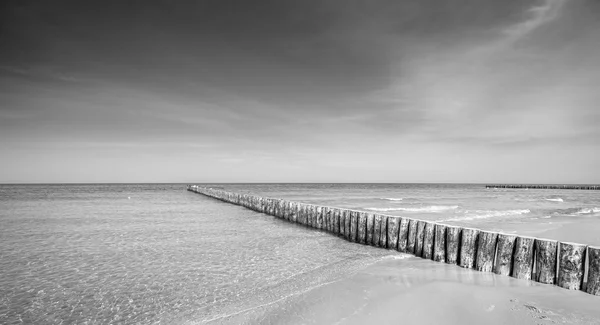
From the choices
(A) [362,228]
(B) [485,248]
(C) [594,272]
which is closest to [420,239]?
(B) [485,248]

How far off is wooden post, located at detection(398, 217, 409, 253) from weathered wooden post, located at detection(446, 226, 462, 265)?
141 cm

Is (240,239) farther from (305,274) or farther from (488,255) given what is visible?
(488,255)

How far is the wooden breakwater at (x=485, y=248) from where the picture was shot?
5.41 meters

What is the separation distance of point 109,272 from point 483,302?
24.5 ft

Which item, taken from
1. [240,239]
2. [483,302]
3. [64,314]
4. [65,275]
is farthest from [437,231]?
[65,275]

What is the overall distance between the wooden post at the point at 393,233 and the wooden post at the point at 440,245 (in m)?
1.44

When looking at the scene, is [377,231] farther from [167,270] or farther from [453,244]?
[167,270]

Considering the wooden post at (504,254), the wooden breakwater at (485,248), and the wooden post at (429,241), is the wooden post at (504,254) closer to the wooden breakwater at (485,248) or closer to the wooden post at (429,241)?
the wooden breakwater at (485,248)

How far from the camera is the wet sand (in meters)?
4.41

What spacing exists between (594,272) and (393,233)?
182 inches

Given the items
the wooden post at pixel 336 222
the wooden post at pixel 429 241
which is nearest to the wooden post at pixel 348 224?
the wooden post at pixel 336 222

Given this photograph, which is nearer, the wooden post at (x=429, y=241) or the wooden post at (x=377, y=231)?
the wooden post at (x=429, y=241)

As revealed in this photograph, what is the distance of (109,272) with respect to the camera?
Result: 7.21m

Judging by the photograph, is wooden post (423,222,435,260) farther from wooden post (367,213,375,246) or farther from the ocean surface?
wooden post (367,213,375,246)
